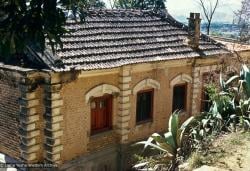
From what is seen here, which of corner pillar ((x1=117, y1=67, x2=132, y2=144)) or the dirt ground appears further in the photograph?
corner pillar ((x1=117, y1=67, x2=132, y2=144))

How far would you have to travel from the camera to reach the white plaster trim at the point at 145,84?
15305 millimetres

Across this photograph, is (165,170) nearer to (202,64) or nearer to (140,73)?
(140,73)

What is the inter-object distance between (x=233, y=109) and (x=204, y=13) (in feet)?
132

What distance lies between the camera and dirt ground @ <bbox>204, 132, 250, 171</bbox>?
29.2 feet

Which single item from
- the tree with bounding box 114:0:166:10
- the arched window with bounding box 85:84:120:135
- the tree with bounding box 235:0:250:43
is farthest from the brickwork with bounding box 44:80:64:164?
the tree with bounding box 114:0:166:10

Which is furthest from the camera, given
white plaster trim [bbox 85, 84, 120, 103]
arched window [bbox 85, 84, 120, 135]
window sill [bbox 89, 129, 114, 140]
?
window sill [bbox 89, 129, 114, 140]

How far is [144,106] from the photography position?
16.1 m

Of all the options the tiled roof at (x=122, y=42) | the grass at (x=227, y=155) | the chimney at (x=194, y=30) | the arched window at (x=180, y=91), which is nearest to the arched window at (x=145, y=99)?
the tiled roof at (x=122, y=42)

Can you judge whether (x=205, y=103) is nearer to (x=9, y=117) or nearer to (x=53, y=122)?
(x=53, y=122)

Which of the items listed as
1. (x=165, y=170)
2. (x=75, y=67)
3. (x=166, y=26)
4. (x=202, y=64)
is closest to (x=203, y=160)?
(x=165, y=170)

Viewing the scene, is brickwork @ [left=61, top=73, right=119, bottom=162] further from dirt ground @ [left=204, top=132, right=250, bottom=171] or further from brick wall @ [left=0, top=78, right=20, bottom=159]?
dirt ground @ [left=204, top=132, right=250, bottom=171]

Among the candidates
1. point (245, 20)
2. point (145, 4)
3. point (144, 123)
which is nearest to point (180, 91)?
point (144, 123)

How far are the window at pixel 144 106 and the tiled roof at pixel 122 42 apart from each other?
1485 millimetres

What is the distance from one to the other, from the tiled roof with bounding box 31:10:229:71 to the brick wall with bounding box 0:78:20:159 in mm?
1635
